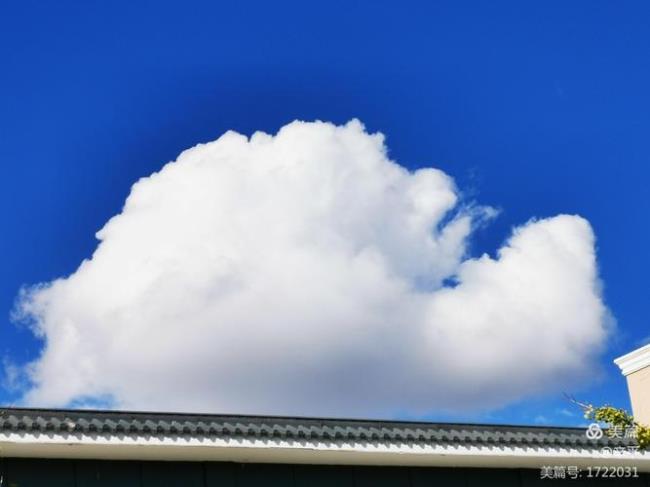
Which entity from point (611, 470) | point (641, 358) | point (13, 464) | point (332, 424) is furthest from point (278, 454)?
point (641, 358)

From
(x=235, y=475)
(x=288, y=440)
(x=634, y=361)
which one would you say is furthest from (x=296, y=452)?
(x=634, y=361)

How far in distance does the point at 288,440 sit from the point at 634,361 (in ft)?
43.8

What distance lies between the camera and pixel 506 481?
1919 cm

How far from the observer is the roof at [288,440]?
14961mm

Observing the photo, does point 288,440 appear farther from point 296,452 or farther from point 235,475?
point 235,475

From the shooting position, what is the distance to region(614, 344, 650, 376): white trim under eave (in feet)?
87.5

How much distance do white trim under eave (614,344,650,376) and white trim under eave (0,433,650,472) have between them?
6762 millimetres

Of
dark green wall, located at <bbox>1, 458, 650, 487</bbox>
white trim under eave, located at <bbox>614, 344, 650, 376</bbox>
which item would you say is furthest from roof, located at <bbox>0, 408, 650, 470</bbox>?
white trim under eave, located at <bbox>614, 344, 650, 376</bbox>

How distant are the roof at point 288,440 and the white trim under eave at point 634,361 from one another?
6.96 metres

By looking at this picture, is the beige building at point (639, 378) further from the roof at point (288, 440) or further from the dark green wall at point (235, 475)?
the dark green wall at point (235, 475)

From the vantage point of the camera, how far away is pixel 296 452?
16.8 meters

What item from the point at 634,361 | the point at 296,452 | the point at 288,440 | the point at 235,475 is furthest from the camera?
the point at 634,361

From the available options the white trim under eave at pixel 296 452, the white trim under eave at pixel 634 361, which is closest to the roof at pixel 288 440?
the white trim under eave at pixel 296 452

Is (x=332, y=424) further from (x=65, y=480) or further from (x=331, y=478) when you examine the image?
(x=65, y=480)
